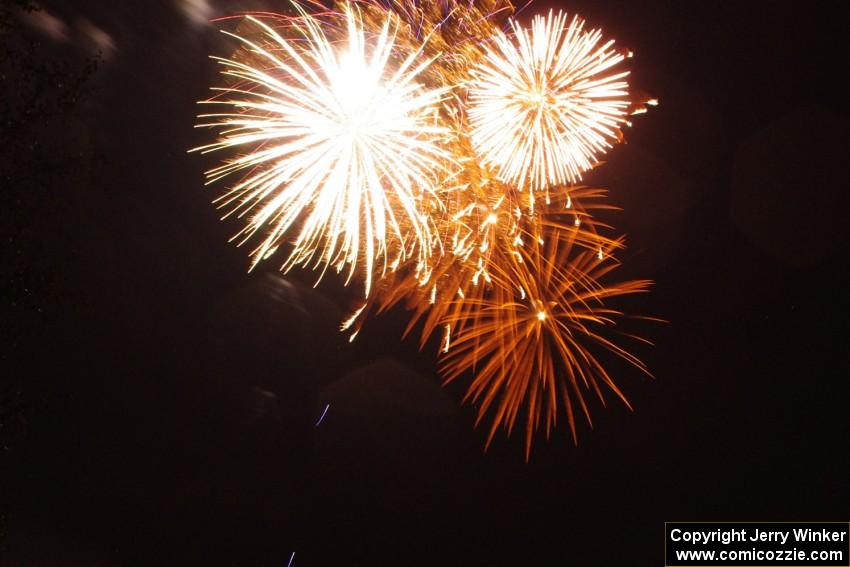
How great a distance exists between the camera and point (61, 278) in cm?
504

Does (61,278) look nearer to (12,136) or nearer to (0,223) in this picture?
(0,223)

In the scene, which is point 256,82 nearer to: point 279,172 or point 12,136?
point 279,172

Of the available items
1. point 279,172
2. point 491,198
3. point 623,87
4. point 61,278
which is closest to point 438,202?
point 491,198

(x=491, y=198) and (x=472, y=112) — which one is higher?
(x=472, y=112)

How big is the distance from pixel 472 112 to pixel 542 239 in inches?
63.4

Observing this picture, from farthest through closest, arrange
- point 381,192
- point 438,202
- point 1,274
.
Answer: point 438,202 < point 381,192 < point 1,274

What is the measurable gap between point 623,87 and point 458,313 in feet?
9.62

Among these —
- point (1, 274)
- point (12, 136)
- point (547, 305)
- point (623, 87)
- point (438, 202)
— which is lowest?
point (1, 274)

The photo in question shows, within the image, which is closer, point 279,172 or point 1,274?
point 1,274

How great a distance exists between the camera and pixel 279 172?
17.3 feet

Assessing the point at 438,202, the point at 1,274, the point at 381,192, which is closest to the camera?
the point at 1,274

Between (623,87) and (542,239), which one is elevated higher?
(623,87)

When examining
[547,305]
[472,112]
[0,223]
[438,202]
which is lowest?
[0,223]

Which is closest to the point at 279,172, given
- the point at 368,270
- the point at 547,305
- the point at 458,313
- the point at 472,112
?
the point at 368,270
